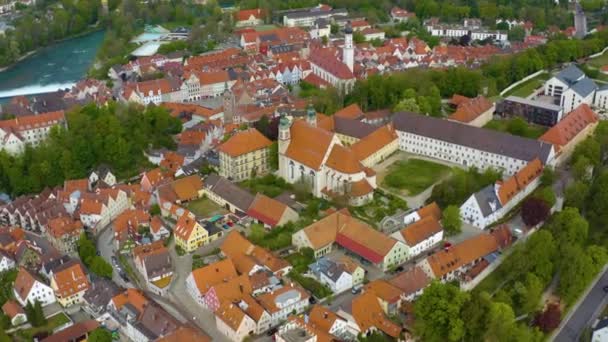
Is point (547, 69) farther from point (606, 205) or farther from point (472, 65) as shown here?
point (606, 205)

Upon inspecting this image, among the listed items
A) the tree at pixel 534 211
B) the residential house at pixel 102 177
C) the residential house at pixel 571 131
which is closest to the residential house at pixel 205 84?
the residential house at pixel 102 177

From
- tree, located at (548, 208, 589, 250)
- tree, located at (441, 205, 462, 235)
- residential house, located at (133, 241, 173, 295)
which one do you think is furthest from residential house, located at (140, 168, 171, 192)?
tree, located at (548, 208, 589, 250)

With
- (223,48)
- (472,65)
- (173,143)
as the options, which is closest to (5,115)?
(173,143)

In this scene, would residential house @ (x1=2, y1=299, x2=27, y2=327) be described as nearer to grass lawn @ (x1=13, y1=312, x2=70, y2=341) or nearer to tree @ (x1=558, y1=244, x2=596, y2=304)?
grass lawn @ (x1=13, y1=312, x2=70, y2=341)

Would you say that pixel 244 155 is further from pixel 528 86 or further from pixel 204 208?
pixel 528 86

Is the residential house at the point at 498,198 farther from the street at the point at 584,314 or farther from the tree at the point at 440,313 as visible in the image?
the tree at the point at 440,313
